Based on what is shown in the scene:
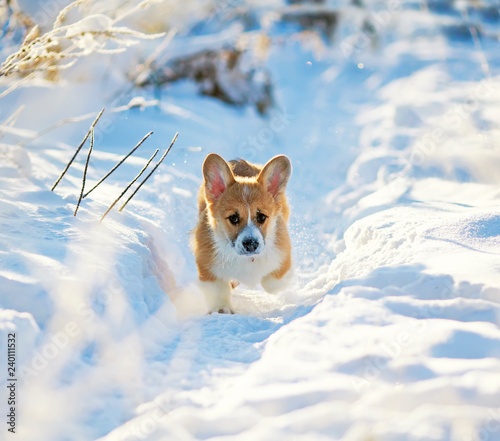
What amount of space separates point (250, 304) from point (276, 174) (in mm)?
1024

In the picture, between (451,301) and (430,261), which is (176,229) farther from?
(451,301)

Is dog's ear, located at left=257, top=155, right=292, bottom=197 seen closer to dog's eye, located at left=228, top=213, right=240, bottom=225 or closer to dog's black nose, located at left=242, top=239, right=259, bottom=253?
dog's eye, located at left=228, top=213, right=240, bottom=225

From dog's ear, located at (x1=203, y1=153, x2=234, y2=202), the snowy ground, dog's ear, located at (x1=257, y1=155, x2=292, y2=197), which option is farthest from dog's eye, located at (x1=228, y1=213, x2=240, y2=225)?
the snowy ground

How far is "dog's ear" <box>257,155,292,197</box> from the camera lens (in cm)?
359

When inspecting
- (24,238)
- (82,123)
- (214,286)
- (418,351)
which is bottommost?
(214,286)

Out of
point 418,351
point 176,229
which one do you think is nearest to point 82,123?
point 176,229

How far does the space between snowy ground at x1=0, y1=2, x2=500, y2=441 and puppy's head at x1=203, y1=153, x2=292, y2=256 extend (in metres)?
0.52

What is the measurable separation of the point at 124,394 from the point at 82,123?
4590 mm

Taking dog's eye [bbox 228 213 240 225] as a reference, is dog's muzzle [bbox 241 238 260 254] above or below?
below

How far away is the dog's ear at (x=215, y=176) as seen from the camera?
3.50 m

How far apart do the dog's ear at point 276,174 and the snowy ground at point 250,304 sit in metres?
0.75

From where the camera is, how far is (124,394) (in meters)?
1.94

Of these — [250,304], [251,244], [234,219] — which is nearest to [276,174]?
[234,219]

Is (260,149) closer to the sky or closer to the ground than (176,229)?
closer to the sky
